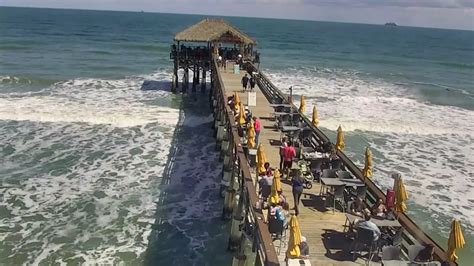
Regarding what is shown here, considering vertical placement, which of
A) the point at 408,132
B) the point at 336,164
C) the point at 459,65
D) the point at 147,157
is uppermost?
the point at 459,65

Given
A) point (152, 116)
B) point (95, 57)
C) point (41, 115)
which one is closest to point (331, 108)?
point (152, 116)

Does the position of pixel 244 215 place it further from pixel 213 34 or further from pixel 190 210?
pixel 213 34

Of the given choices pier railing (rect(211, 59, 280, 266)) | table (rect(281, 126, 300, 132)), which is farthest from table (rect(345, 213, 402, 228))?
table (rect(281, 126, 300, 132))

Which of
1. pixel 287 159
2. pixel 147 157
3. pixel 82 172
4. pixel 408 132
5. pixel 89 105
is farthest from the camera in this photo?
pixel 89 105

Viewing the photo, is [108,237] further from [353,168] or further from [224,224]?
[353,168]

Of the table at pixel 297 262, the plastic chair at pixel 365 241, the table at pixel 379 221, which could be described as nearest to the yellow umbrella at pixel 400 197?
the table at pixel 379 221

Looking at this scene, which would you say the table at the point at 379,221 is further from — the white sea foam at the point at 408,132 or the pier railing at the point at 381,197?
the white sea foam at the point at 408,132

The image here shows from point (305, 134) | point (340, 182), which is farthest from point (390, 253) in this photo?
point (305, 134)
